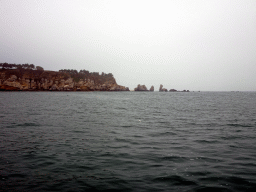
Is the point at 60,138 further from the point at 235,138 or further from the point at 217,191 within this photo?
the point at 235,138

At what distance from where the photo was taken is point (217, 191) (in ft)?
21.7

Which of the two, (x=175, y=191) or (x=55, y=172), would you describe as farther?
(x=55, y=172)

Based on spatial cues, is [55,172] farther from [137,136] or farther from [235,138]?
[235,138]

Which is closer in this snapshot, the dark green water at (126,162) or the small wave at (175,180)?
the dark green water at (126,162)

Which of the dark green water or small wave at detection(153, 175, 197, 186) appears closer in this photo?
the dark green water

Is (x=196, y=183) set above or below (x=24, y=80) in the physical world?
below

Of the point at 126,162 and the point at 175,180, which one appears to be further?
the point at 126,162

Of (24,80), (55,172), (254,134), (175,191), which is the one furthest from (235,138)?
(24,80)

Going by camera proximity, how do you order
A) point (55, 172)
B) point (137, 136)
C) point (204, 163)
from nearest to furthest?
point (55, 172) → point (204, 163) → point (137, 136)

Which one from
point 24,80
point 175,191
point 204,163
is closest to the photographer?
point 175,191

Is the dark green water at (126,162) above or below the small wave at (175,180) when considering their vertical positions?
below

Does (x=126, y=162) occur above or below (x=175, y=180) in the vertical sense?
below

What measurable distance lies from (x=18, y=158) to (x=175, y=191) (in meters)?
8.75

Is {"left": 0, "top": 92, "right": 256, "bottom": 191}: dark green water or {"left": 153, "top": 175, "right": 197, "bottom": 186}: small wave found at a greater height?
{"left": 153, "top": 175, "right": 197, "bottom": 186}: small wave
